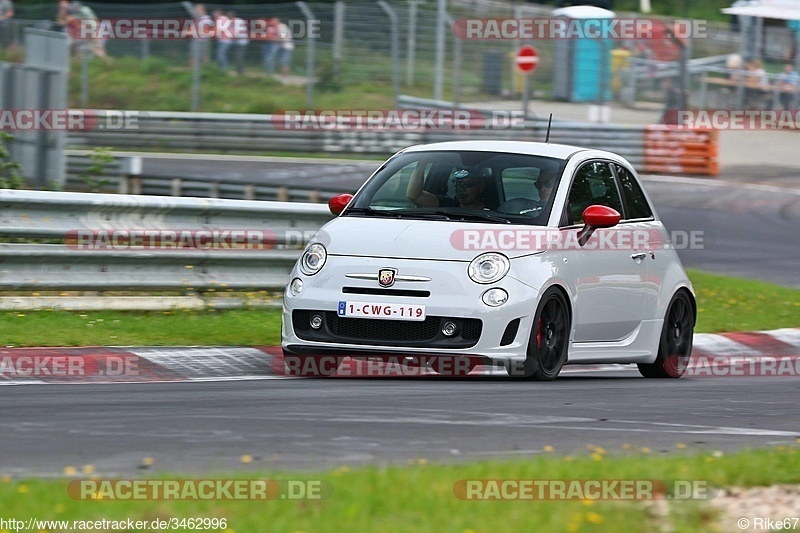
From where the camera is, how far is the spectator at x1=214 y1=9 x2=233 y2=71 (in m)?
29.8

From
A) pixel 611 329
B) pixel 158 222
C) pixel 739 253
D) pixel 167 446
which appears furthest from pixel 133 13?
pixel 167 446

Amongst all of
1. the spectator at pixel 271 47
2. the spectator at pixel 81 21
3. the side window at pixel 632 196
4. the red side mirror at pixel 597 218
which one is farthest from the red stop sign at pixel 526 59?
the red side mirror at pixel 597 218

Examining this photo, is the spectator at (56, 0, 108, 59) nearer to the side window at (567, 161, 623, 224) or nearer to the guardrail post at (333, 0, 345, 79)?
the guardrail post at (333, 0, 345, 79)

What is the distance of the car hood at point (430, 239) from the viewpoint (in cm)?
909

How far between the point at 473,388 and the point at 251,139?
22869mm

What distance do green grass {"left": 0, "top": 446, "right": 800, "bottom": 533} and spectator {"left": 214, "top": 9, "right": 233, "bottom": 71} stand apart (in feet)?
81.8

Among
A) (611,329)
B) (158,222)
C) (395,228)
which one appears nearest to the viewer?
(395,228)

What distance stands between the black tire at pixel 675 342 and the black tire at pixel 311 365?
2.43 m

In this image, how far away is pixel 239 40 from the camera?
99.1ft

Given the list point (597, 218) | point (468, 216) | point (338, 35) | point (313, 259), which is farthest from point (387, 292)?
point (338, 35)

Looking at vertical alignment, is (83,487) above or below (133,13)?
below

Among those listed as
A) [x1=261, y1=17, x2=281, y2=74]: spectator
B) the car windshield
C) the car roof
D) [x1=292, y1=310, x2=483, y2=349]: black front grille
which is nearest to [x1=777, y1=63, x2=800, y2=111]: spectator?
[x1=261, y1=17, x2=281, y2=74]: spectator

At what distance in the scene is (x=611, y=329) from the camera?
10172 millimetres

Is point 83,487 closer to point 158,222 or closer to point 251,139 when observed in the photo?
point 158,222
